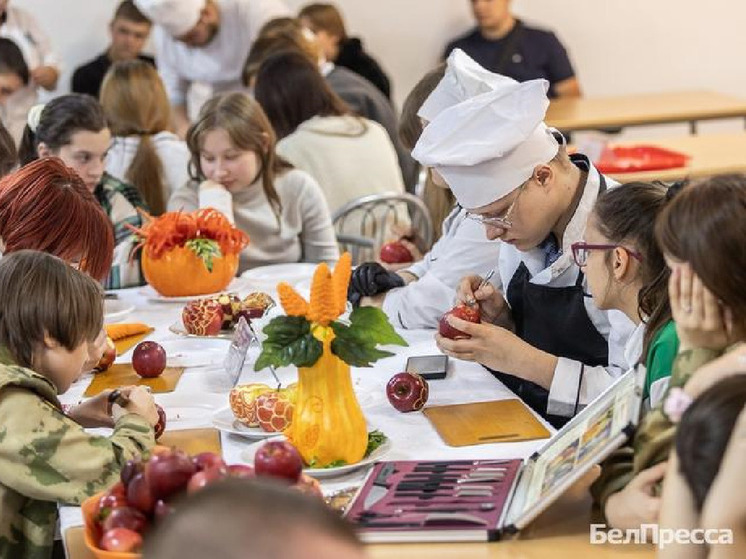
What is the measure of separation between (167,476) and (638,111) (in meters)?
5.90

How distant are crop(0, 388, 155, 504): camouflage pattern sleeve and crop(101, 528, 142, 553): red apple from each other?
373 mm

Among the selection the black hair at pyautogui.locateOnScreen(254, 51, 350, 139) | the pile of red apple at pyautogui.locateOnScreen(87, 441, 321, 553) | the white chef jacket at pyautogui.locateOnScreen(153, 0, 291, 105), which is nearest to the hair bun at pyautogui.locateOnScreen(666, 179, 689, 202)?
the pile of red apple at pyautogui.locateOnScreen(87, 441, 321, 553)

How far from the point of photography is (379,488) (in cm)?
220

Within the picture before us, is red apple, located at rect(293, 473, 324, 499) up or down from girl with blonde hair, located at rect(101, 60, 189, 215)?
up

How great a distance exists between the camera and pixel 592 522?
2.10m

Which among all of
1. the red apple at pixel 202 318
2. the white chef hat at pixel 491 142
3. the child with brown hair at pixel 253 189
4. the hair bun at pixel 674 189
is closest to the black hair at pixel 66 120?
the child with brown hair at pixel 253 189

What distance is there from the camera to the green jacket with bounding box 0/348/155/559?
7.47ft

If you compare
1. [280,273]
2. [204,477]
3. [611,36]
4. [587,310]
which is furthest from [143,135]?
[611,36]

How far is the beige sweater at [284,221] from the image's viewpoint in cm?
445

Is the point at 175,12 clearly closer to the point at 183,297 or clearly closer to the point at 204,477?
the point at 183,297

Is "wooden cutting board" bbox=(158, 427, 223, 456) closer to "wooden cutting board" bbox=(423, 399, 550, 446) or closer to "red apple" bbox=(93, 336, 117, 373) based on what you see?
"wooden cutting board" bbox=(423, 399, 550, 446)

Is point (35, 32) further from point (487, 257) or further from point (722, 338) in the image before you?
point (722, 338)

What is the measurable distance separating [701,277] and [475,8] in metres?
6.28

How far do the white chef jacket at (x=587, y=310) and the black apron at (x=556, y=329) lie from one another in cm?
2
